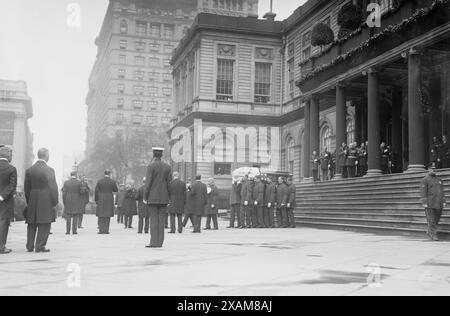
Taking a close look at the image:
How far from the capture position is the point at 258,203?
76.7 feet

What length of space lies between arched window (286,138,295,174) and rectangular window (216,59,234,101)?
5809mm

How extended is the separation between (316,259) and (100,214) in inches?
399

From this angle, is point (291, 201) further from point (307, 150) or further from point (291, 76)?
point (291, 76)

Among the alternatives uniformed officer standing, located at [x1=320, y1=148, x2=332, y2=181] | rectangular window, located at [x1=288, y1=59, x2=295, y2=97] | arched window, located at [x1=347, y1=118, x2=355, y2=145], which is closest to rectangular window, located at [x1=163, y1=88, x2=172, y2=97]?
rectangular window, located at [x1=288, y1=59, x2=295, y2=97]

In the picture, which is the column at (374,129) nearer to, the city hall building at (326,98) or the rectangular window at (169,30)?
the city hall building at (326,98)

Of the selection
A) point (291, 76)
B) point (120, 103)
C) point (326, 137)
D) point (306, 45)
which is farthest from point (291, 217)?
point (120, 103)

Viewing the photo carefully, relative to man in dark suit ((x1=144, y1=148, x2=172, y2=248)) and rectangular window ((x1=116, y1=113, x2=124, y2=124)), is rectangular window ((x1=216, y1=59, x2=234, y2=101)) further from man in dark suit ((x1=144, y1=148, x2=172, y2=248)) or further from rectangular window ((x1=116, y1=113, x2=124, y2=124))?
rectangular window ((x1=116, y1=113, x2=124, y2=124))

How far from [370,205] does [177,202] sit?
6.85 meters

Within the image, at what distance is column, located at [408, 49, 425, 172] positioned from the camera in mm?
19953

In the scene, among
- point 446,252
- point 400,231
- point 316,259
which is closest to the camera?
point 316,259

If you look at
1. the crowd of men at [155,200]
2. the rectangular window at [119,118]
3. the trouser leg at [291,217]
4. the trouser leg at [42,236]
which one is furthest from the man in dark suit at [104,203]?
the rectangular window at [119,118]
